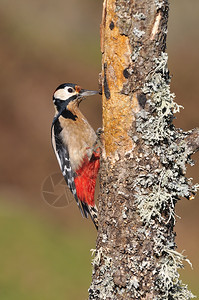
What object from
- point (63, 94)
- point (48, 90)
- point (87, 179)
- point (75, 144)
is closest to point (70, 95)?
point (63, 94)

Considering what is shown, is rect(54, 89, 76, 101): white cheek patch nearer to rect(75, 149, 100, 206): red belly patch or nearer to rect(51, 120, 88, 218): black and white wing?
rect(51, 120, 88, 218): black and white wing

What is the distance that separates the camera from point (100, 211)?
2.52 m

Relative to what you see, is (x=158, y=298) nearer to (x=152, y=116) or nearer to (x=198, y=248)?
(x=152, y=116)

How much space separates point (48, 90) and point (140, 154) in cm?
647

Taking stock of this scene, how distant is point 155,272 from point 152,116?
30.7 inches

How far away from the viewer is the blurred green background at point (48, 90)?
7.76 meters

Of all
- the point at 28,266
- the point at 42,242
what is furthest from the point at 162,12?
the point at 42,242

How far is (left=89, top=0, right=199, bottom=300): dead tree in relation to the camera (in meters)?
2.28

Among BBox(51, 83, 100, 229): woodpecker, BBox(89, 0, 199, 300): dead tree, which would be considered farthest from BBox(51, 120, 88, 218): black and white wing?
BBox(89, 0, 199, 300): dead tree

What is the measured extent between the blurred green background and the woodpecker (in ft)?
11.3

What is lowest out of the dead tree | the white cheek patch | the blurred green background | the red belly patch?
the dead tree

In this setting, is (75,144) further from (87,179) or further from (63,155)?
(87,179)

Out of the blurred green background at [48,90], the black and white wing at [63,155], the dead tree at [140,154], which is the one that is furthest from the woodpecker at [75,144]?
the blurred green background at [48,90]

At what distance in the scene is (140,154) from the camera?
7.72ft
